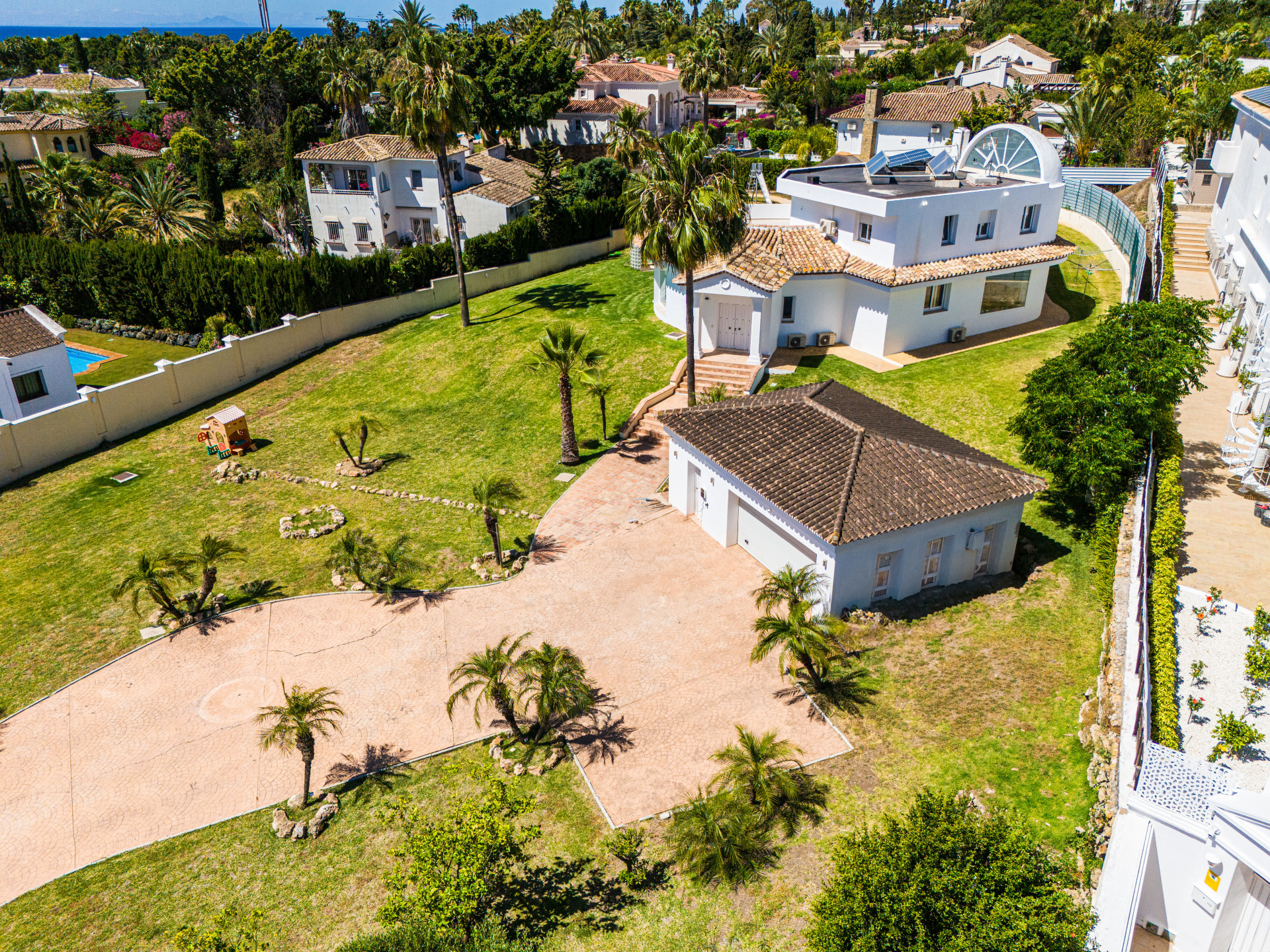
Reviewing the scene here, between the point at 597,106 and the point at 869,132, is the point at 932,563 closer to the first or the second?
the point at 869,132

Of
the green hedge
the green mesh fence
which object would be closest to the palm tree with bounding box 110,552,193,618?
the green hedge

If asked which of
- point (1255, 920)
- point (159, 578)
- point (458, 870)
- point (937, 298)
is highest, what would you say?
point (937, 298)

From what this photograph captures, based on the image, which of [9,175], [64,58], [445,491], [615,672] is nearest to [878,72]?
[9,175]

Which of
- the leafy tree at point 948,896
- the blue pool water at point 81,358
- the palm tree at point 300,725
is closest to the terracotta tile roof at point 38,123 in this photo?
the blue pool water at point 81,358

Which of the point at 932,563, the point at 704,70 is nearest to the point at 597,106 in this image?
the point at 704,70

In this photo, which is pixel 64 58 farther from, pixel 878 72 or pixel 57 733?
pixel 57 733

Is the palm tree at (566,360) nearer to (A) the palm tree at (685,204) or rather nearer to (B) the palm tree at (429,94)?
(A) the palm tree at (685,204)

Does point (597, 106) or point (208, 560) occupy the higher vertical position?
point (597, 106)
